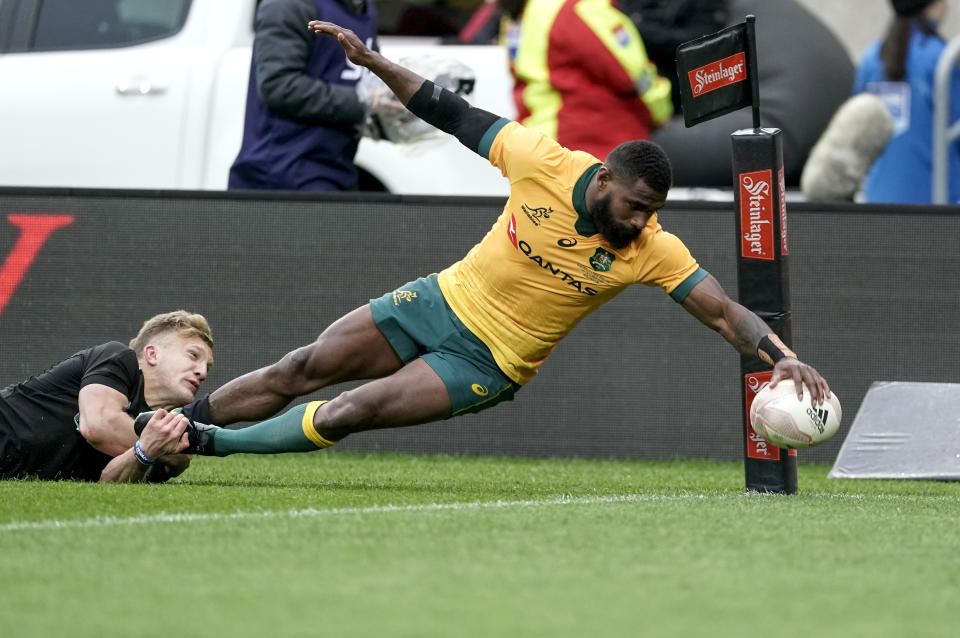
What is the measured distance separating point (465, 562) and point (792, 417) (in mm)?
1982

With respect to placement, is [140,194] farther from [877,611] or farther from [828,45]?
[877,611]

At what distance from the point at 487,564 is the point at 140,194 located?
5015 millimetres

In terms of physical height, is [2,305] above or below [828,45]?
below

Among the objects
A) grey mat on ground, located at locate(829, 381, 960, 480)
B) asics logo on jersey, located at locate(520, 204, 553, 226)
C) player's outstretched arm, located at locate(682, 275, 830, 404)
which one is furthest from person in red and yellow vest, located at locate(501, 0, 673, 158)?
player's outstretched arm, located at locate(682, 275, 830, 404)

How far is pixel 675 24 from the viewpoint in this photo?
10.1m

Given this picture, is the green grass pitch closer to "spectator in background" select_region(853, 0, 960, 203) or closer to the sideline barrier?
the sideline barrier

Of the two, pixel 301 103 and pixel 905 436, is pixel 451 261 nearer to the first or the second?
pixel 301 103

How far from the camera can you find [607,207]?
20.4ft

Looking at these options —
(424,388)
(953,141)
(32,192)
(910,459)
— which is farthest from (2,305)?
(953,141)

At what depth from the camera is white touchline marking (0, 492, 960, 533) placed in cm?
492

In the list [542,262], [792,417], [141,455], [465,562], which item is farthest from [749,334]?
[141,455]

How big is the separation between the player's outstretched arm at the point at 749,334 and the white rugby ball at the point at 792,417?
37mm

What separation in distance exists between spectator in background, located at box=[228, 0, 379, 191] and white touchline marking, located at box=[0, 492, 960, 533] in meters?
2.94

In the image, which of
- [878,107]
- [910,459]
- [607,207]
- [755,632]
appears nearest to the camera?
[755,632]
